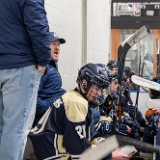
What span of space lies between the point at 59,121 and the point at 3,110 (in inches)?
13.3

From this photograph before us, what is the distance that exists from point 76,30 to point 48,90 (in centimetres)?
222

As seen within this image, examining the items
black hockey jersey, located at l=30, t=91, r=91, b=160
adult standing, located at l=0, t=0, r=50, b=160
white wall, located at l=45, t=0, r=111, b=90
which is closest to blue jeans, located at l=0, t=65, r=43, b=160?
adult standing, located at l=0, t=0, r=50, b=160

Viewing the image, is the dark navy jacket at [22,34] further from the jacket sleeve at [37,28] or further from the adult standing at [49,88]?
the adult standing at [49,88]

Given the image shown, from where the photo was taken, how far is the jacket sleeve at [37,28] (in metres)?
2.45

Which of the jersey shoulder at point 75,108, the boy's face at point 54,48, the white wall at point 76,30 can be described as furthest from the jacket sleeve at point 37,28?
the white wall at point 76,30

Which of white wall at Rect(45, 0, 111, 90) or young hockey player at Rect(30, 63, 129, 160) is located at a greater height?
white wall at Rect(45, 0, 111, 90)

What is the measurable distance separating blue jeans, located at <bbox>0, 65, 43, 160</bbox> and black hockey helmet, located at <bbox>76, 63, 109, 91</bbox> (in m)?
0.38

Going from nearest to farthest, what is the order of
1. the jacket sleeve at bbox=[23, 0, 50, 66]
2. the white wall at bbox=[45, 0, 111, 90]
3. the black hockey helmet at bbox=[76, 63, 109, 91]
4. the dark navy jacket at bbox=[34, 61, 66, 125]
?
the jacket sleeve at bbox=[23, 0, 50, 66] → the black hockey helmet at bbox=[76, 63, 109, 91] → the dark navy jacket at bbox=[34, 61, 66, 125] → the white wall at bbox=[45, 0, 111, 90]

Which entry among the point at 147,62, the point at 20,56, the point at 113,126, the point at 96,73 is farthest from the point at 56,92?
the point at 147,62

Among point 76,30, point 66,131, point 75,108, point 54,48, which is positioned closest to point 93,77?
point 75,108

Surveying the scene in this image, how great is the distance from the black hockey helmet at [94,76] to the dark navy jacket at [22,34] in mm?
316

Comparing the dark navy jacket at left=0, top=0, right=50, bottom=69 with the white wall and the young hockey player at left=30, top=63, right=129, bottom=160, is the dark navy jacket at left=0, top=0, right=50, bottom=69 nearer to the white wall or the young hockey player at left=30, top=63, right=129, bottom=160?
the young hockey player at left=30, top=63, right=129, bottom=160

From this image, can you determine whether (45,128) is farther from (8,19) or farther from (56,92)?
(56,92)

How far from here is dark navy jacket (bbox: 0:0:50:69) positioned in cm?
246
